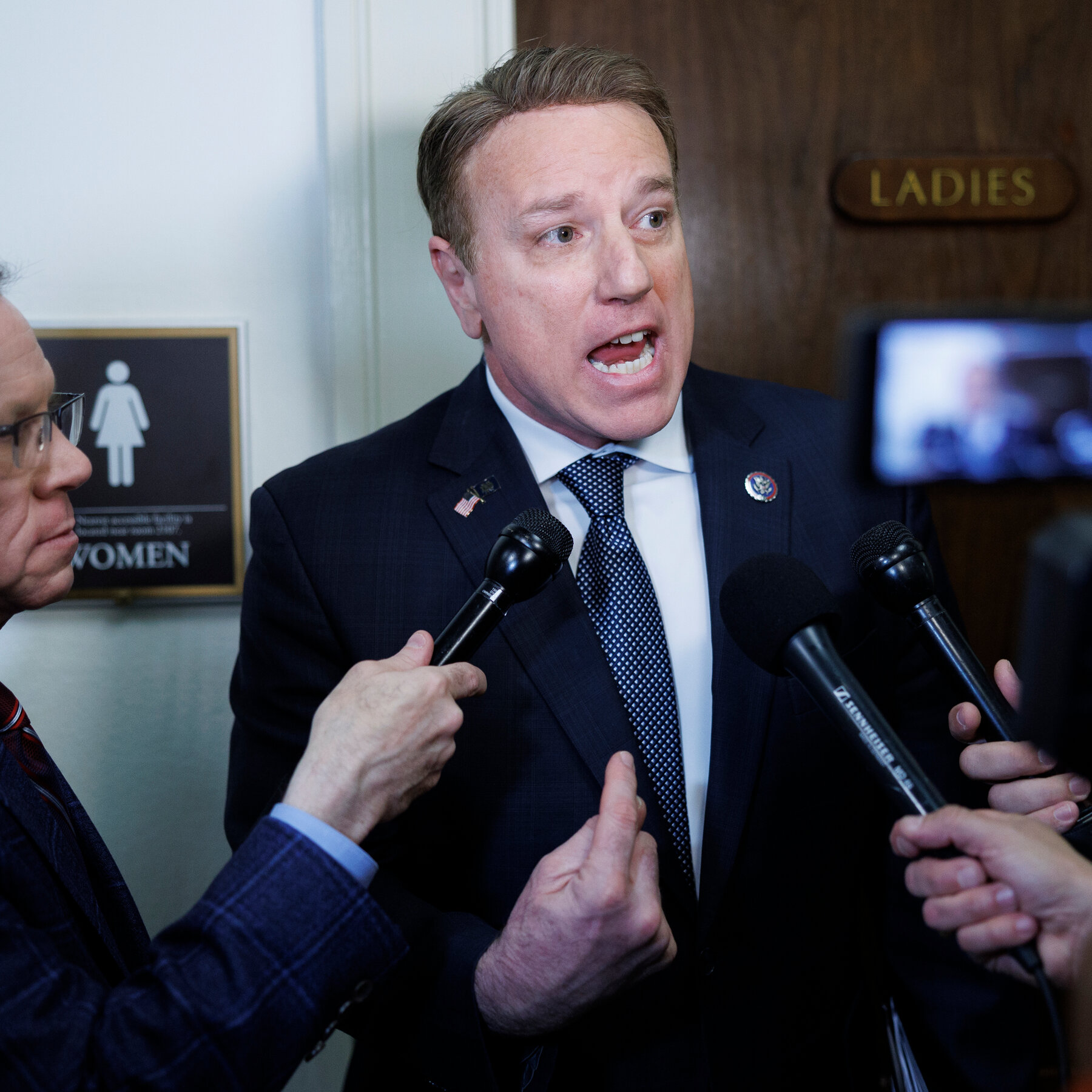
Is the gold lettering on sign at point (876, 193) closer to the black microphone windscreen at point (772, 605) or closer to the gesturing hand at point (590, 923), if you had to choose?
the black microphone windscreen at point (772, 605)

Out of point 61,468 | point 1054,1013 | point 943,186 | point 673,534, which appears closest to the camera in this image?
point 1054,1013

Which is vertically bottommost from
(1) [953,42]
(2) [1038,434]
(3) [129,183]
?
(2) [1038,434]

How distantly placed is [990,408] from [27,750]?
101 cm

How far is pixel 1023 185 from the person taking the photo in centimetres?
176

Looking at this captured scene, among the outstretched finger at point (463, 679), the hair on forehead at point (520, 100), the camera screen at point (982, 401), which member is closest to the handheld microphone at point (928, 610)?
the outstretched finger at point (463, 679)

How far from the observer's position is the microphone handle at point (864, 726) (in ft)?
2.28

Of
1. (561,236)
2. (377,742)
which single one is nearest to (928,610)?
(377,742)

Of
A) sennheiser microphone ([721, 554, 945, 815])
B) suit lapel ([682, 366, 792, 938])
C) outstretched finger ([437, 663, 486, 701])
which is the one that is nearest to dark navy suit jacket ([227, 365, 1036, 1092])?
suit lapel ([682, 366, 792, 938])

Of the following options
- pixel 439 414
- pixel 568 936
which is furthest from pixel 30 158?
pixel 568 936

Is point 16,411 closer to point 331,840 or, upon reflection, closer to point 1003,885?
point 331,840

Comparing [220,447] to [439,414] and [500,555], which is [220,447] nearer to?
[439,414]

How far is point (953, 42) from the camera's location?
5.66 feet

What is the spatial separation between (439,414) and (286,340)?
16.5 inches

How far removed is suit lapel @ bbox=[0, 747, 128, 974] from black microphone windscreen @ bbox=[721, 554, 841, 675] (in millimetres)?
645
